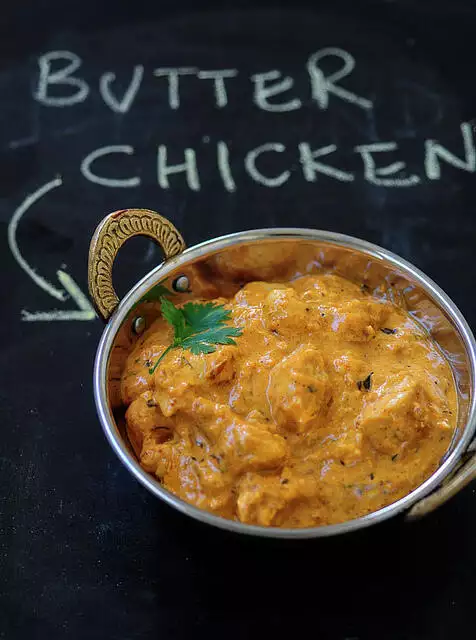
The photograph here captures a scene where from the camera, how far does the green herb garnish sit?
1436 mm

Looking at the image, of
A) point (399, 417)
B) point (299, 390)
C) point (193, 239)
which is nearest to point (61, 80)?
point (193, 239)

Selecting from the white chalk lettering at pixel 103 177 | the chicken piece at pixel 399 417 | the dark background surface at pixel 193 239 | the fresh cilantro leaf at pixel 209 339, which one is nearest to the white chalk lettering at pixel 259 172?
the dark background surface at pixel 193 239

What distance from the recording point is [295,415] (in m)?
1.32

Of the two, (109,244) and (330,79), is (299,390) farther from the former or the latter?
(330,79)

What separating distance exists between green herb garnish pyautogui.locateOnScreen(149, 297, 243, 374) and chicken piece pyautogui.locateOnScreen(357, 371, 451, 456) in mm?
283

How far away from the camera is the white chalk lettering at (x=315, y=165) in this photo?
6.68 ft

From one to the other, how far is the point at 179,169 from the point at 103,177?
20cm

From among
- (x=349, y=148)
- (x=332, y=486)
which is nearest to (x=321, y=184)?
(x=349, y=148)

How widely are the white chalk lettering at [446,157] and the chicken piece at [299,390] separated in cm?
88

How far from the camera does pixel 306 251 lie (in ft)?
5.42

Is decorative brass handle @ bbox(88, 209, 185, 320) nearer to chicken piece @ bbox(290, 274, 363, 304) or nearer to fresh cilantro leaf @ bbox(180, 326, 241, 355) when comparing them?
fresh cilantro leaf @ bbox(180, 326, 241, 355)

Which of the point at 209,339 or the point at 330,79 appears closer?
the point at 209,339

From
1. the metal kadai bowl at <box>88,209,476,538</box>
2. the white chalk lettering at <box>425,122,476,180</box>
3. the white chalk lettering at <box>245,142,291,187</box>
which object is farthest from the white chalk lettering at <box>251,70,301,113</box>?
the metal kadai bowl at <box>88,209,476,538</box>

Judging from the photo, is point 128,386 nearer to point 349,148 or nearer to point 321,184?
point 321,184
